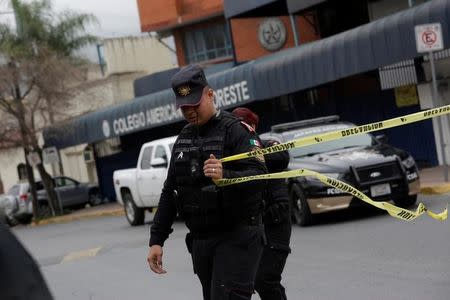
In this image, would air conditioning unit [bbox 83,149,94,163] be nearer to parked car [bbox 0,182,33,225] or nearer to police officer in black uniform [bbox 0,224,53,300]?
parked car [bbox 0,182,33,225]

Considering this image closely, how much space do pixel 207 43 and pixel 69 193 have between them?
8195 millimetres

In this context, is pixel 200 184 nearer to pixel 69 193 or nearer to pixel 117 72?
pixel 69 193

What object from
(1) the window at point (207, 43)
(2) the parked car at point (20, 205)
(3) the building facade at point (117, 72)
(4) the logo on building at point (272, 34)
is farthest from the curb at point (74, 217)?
(3) the building facade at point (117, 72)

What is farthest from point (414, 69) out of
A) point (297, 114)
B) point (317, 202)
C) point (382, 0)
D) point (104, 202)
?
point (104, 202)

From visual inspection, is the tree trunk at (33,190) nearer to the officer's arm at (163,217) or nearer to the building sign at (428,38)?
the building sign at (428,38)

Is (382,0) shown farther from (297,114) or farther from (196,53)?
(196,53)

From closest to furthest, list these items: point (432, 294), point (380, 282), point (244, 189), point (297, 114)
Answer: point (244, 189), point (432, 294), point (380, 282), point (297, 114)

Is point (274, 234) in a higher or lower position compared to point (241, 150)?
lower

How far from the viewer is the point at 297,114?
979 inches

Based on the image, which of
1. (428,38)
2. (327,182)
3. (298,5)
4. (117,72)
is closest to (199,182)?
(327,182)

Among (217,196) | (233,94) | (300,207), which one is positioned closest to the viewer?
(217,196)

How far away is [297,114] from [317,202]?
12.6m

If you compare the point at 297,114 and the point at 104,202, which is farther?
the point at 104,202

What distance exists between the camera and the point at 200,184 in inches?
173
